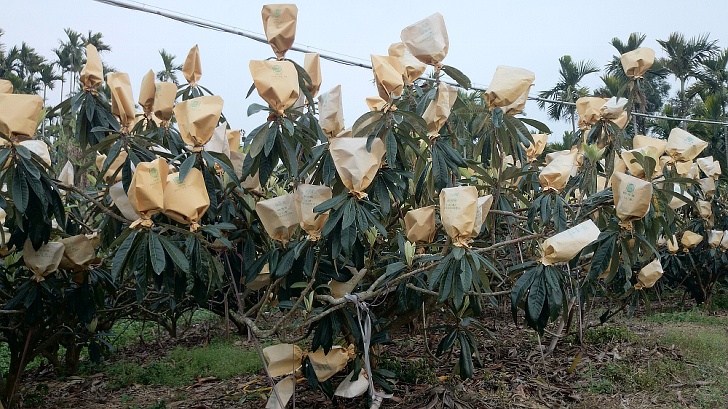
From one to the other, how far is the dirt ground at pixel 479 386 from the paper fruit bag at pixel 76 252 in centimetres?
102

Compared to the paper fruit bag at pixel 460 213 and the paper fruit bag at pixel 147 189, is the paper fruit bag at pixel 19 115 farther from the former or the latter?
→ the paper fruit bag at pixel 460 213

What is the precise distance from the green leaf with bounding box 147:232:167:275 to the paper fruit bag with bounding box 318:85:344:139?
943 millimetres

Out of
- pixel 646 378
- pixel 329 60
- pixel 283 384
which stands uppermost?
pixel 329 60

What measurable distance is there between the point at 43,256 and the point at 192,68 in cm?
132

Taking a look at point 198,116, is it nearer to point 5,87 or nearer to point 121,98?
point 121,98

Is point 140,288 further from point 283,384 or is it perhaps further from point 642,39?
point 642,39

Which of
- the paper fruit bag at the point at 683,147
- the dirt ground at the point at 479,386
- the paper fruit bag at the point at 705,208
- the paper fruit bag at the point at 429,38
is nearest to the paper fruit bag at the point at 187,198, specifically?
the paper fruit bag at the point at 429,38

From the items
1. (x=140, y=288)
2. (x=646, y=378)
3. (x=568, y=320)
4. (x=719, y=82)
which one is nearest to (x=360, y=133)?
(x=140, y=288)

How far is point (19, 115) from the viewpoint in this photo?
2.53 metres

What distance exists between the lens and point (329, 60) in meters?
6.14

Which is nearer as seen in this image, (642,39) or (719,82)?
(719,82)

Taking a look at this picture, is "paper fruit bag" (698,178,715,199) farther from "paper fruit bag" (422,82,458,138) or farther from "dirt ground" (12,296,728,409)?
"paper fruit bag" (422,82,458,138)

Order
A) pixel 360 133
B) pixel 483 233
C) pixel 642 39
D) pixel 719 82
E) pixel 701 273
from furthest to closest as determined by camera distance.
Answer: pixel 642 39 → pixel 719 82 → pixel 701 273 → pixel 483 233 → pixel 360 133

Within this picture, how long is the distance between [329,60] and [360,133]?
11.3 feet
